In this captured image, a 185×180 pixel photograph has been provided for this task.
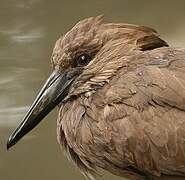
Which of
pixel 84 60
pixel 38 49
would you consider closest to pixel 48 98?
pixel 84 60

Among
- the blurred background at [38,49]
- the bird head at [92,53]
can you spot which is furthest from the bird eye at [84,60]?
the blurred background at [38,49]

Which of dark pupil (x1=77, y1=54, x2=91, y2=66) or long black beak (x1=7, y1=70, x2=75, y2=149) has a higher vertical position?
dark pupil (x1=77, y1=54, x2=91, y2=66)

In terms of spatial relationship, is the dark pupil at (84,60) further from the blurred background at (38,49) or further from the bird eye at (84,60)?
the blurred background at (38,49)

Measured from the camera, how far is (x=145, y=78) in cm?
222

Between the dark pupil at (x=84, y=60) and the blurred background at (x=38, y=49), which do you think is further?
the blurred background at (x=38, y=49)

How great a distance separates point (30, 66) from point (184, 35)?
65cm

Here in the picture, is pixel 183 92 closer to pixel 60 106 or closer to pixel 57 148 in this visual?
pixel 60 106

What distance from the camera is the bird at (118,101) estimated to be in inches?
85.5

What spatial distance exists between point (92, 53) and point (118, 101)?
0.60ft

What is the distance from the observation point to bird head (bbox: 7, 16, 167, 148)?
2.30 meters

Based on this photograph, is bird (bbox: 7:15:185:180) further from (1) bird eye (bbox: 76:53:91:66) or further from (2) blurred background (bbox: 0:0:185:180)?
(2) blurred background (bbox: 0:0:185:180)

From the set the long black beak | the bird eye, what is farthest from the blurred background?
the bird eye

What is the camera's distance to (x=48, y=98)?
93.7 inches

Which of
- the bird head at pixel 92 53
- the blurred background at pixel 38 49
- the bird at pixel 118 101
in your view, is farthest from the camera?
the blurred background at pixel 38 49
